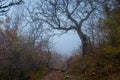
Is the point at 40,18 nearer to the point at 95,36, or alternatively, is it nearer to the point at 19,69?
the point at 19,69

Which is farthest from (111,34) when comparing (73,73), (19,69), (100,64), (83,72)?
(19,69)

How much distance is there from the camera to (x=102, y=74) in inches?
482

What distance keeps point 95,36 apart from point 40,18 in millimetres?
7883

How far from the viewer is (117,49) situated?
37.7ft

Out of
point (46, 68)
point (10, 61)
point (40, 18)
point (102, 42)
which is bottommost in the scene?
point (46, 68)

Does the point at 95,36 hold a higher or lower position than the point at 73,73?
higher

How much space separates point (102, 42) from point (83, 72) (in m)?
2.17

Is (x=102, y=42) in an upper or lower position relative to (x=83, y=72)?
upper

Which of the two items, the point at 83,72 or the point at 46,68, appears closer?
Result: the point at 83,72

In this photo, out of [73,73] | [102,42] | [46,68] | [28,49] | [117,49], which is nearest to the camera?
[117,49]

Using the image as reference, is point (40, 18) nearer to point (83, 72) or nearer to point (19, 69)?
point (19, 69)

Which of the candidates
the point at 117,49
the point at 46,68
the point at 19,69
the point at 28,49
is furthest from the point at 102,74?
the point at 46,68

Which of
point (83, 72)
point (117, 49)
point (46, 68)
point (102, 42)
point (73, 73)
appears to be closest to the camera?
point (117, 49)

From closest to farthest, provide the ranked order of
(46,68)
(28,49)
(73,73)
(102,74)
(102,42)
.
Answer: (102,74), (102,42), (73,73), (28,49), (46,68)
